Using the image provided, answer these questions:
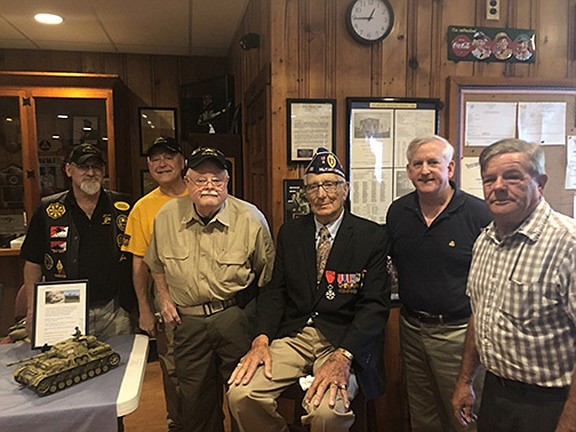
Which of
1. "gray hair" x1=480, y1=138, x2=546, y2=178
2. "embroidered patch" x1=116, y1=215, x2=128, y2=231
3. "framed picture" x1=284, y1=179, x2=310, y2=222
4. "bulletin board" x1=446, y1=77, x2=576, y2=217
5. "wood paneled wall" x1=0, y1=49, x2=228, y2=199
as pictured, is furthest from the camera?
"wood paneled wall" x1=0, y1=49, x2=228, y2=199

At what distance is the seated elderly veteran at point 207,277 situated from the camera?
200 centimetres

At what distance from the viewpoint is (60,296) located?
1.68 m

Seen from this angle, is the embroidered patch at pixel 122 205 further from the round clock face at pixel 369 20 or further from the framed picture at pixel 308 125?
the round clock face at pixel 369 20

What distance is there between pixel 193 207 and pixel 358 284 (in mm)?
809

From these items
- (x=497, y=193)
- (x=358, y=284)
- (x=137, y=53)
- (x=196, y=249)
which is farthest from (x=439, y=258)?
(x=137, y=53)

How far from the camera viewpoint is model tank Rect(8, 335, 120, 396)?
141 centimetres

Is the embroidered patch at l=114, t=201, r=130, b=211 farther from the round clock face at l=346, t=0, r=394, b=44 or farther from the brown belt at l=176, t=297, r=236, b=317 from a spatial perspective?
the round clock face at l=346, t=0, r=394, b=44

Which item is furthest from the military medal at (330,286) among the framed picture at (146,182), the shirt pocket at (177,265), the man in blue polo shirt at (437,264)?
the framed picture at (146,182)

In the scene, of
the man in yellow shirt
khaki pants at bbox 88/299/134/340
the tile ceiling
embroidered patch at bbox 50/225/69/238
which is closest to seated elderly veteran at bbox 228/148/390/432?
the man in yellow shirt

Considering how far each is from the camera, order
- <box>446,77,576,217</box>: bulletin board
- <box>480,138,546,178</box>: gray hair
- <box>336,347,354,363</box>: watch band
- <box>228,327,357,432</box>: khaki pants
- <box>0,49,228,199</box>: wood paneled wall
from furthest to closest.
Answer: <box>0,49,228,199</box>: wood paneled wall
<box>446,77,576,217</box>: bulletin board
<box>336,347,354,363</box>: watch band
<box>228,327,357,432</box>: khaki pants
<box>480,138,546,178</box>: gray hair

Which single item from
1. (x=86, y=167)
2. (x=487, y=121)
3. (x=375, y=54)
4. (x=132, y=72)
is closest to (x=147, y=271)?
(x=86, y=167)

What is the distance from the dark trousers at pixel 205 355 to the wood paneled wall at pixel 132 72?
243 cm

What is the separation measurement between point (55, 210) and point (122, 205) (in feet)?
1.02

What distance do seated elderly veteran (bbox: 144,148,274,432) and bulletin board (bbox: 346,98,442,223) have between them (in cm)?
67
